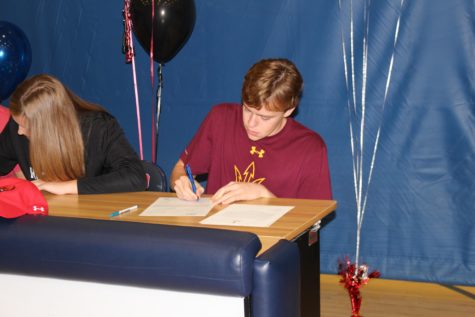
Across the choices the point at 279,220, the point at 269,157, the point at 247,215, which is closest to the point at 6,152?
the point at 269,157

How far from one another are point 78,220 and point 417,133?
7.36ft

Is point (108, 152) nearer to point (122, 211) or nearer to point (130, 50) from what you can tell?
point (122, 211)

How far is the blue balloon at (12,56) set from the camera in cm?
405

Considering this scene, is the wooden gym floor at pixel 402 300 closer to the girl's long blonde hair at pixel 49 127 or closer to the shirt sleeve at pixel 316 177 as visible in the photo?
the shirt sleeve at pixel 316 177

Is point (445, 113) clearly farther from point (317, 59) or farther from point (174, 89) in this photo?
point (174, 89)

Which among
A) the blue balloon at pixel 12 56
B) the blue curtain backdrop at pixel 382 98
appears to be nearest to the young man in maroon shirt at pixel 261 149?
the blue curtain backdrop at pixel 382 98

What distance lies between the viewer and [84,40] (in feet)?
14.3

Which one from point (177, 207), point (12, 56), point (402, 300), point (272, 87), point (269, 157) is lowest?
point (402, 300)

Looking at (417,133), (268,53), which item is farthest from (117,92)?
(417,133)

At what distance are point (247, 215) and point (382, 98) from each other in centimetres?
180

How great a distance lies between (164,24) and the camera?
3.66m

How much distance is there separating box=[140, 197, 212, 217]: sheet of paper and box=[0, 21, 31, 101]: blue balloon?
215 centimetres

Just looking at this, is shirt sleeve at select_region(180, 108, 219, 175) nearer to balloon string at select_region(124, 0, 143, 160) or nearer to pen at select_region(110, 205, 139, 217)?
pen at select_region(110, 205, 139, 217)

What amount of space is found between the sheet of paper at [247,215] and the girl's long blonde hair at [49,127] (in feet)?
2.42
